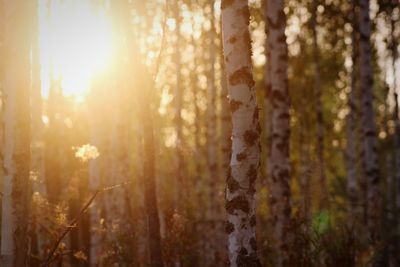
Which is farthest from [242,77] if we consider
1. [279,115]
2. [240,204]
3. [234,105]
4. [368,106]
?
[368,106]

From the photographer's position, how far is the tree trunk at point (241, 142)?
5.44 m

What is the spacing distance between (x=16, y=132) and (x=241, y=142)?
231 cm

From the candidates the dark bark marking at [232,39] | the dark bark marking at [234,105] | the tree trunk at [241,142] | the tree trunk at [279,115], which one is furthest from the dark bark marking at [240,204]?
the tree trunk at [279,115]

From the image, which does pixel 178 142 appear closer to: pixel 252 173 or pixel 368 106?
pixel 368 106

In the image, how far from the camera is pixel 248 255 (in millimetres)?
5391

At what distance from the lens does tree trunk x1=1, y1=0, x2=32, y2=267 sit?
5629mm

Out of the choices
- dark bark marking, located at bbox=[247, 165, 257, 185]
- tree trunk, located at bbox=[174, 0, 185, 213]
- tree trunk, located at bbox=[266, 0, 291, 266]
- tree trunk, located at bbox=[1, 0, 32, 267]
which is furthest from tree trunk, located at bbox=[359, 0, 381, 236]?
tree trunk, located at bbox=[1, 0, 32, 267]

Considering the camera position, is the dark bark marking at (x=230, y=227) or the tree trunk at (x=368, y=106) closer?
the dark bark marking at (x=230, y=227)

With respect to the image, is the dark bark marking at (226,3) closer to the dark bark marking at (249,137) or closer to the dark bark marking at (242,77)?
the dark bark marking at (242,77)

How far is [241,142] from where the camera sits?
550cm

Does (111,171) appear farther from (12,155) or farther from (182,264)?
(12,155)

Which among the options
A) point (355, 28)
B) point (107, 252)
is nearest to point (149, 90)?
point (107, 252)

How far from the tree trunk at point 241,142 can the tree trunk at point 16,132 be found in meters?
2.08

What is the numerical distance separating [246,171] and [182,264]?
4.65 metres
